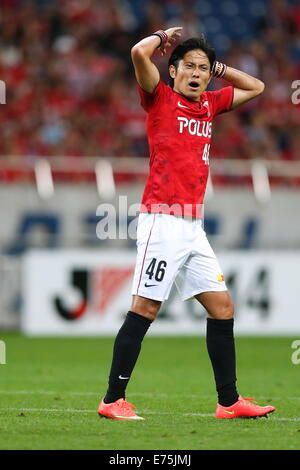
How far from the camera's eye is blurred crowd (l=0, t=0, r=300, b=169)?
1719 cm

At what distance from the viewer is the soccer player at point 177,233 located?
6770mm

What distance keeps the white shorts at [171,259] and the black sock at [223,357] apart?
0.27 metres

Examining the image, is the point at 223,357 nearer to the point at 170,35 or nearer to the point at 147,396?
the point at 147,396

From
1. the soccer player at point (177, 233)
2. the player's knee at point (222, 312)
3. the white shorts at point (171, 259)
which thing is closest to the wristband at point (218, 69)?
the soccer player at point (177, 233)

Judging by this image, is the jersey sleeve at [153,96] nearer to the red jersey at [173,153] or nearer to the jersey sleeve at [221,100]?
the red jersey at [173,153]

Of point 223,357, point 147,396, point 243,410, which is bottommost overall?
point 147,396

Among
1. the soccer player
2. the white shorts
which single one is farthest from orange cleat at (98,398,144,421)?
the white shorts

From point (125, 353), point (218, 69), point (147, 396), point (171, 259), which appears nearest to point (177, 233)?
point (171, 259)

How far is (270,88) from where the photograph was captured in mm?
19484

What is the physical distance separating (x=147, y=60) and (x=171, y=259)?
1281mm

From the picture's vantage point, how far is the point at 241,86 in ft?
24.2

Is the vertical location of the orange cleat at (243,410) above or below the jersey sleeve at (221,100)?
below

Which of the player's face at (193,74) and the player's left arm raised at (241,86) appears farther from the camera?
the player's left arm raised at (241,86)
